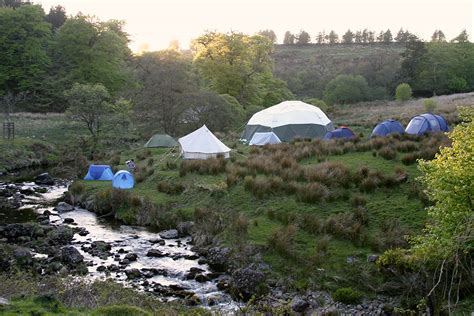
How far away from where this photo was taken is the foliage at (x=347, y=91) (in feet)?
220

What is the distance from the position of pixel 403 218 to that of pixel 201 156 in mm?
13711

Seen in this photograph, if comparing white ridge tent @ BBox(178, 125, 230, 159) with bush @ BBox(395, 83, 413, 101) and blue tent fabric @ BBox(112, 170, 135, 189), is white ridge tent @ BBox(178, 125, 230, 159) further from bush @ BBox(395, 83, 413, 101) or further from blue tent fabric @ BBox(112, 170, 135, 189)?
bush @ BBox(395, 83, 413, 101)

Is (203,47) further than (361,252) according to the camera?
Yes

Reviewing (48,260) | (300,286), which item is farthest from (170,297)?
(48,260)

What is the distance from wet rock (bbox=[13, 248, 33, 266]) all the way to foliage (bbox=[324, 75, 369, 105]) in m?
57.9

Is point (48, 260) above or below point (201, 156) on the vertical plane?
below

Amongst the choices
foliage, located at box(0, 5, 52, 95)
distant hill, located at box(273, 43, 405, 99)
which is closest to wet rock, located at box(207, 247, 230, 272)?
foliage, located at box(0, 5, 52, 95)

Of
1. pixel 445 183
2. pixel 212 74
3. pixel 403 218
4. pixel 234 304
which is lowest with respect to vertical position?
pixel 234 304

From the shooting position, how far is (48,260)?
14.8m

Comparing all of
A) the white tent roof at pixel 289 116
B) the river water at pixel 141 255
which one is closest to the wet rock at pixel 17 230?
the river water at pixel 141 255

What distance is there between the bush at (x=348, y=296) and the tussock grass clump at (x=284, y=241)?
2172 mm

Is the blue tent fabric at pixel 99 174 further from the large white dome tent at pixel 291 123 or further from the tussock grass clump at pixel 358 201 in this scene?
the tussock grass clump at pixel 358 201

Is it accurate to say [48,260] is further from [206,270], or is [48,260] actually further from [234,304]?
[234,304]

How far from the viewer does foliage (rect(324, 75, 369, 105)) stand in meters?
67.1
